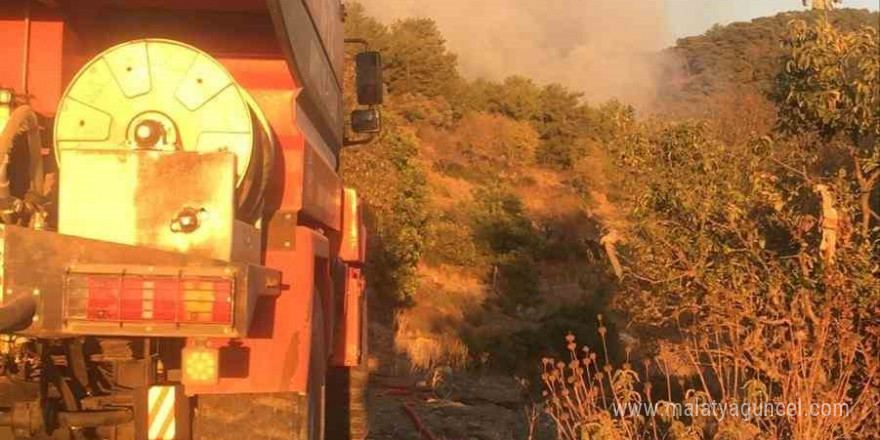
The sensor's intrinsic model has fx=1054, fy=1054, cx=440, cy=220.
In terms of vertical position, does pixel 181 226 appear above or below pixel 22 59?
below

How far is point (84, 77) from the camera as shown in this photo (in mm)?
3797

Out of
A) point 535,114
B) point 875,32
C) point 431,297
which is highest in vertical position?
point 535,114

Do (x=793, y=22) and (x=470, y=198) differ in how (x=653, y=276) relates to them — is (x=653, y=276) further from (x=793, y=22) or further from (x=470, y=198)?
(x=470, y=198)

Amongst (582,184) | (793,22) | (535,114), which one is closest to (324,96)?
(793,22)

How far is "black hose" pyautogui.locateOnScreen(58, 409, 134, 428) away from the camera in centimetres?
417

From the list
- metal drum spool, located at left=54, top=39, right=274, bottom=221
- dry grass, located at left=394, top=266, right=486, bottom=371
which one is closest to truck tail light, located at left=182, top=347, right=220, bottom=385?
metal drum spool, located at left=54, top=39, right=274, bottom=221

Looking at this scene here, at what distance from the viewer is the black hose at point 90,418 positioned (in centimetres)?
417

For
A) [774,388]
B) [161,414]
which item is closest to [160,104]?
[161,414]

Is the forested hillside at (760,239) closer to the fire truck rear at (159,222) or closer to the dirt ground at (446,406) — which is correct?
the dirt ground at (446,406)

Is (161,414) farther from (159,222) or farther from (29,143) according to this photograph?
(29,143)

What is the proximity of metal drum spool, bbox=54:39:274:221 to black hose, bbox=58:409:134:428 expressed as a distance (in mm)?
1041

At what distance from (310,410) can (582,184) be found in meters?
42.1

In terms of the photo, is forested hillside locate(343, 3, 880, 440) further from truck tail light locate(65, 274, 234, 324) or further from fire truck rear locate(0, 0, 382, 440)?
truck tail light locate(65, 274, 234, 324)

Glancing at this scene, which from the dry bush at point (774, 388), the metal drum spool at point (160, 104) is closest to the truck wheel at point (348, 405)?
the dry bush at point (774, 388)
